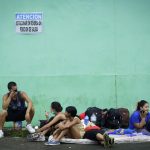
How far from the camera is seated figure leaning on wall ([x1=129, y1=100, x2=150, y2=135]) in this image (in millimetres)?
10352

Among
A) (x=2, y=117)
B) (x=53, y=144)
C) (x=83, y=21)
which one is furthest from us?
(x=83, y=21)

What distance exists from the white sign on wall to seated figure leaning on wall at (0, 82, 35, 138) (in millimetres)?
1510

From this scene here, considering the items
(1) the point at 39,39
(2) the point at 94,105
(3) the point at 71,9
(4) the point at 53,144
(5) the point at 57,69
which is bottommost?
(4) the point at 53,144

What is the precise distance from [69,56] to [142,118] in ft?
8.41

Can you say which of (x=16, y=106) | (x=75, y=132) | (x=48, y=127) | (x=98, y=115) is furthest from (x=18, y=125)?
(x=75, y=132)

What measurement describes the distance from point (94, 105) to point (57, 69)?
4.13 ft

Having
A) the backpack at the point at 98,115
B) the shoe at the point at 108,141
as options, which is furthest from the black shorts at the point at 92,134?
the backpack at the point at 98,115

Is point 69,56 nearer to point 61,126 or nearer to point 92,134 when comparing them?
point 61,126

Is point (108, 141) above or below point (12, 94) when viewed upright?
below

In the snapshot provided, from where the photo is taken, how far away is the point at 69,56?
1188 centimetres

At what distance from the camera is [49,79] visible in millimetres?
11867

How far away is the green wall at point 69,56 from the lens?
11.9 meters

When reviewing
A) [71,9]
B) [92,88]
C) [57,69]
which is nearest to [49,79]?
[57,69]

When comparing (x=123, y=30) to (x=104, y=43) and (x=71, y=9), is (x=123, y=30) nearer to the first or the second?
(x=104, y=43)
